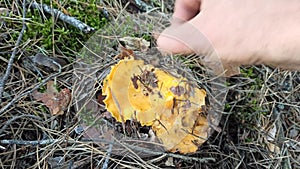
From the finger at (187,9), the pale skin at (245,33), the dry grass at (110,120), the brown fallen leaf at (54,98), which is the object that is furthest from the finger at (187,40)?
the brown fallen leaf at (54,98)

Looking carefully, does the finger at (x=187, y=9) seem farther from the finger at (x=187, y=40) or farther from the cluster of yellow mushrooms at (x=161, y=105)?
the cluster of yellow mushrooms at (x=161, y=105)

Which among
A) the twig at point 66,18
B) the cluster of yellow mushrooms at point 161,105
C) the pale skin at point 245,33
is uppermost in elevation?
the pale skin at point 245,33

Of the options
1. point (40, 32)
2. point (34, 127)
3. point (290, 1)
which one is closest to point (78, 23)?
point (40, 32)

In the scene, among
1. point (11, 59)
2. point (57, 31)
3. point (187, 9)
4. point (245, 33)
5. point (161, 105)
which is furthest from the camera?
point (57, 31)

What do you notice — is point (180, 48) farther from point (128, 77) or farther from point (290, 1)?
point (128, 77)

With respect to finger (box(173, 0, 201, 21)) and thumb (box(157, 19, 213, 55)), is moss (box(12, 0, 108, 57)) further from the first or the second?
thumb (box(157, 19, 213, 55))

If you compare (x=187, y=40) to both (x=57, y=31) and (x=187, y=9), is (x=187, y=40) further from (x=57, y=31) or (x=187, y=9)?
(x=57, y=31)

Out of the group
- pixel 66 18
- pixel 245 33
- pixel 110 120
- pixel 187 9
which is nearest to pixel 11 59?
pixel 66 18
